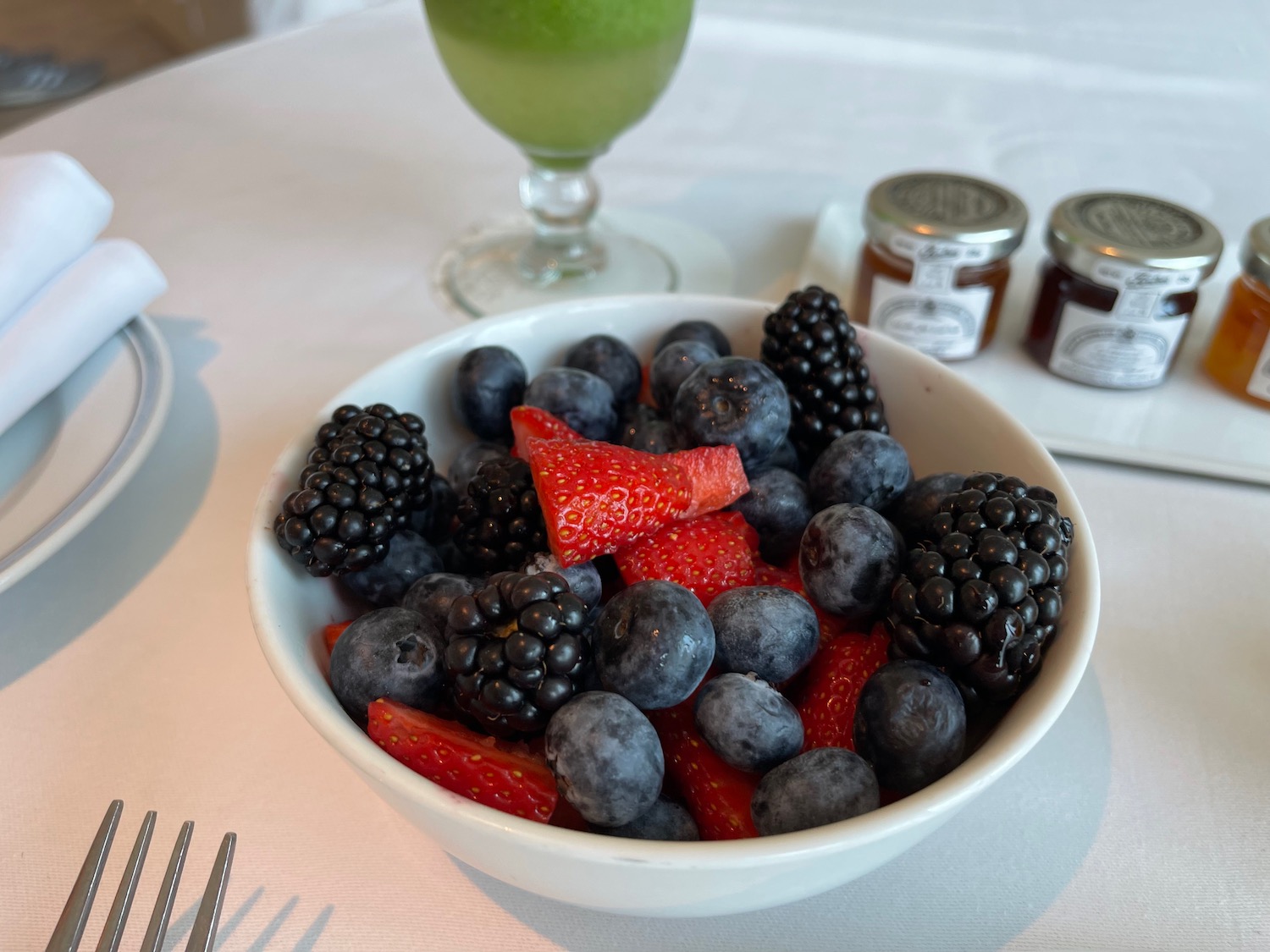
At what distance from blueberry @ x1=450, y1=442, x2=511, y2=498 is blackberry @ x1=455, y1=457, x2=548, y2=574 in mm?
84

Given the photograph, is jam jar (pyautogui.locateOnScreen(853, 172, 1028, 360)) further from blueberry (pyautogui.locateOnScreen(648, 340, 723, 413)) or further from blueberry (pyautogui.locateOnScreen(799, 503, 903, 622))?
blueberry (pyautogui.locateOnScreen(799, 503, 903, 622))

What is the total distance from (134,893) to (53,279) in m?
0.71

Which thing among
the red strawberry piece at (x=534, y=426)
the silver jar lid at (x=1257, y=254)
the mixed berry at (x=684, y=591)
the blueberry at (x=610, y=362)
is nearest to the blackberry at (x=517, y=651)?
the mixed berry at (x=684, y=591)

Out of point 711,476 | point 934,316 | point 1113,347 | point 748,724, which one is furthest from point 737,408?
point 1113,347

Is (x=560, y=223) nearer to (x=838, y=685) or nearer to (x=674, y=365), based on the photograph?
(x=674, y=365)

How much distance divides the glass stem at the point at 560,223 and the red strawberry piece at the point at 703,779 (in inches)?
32.7

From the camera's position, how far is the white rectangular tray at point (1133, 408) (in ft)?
3.42

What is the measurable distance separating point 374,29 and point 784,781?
1.92 m

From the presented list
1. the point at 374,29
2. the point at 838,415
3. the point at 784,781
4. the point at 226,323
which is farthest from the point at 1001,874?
the point at 374,29

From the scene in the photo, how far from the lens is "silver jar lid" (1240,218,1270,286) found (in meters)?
1.06

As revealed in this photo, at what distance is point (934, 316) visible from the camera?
116cm

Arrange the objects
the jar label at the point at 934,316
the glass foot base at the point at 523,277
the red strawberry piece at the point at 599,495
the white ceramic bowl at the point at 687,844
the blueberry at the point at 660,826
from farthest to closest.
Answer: the glass foot base at the point at 523,277
the jar label at the point at 934,316
the red strawberry piece at the point at 599,495
the blueberry at the point at 660,826
the white ceramic bowl at the point at 687,844

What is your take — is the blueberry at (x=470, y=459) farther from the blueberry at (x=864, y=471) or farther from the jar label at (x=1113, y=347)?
the jar label at (x=1113, y=347)

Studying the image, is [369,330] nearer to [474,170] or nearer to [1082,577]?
[474,170]
